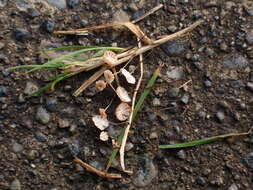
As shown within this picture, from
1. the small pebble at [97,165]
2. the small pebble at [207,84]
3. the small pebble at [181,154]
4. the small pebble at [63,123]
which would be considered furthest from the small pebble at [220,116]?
the small pebble at [63,123]

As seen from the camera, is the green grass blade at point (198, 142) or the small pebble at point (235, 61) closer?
the green grass blade at point (198, 142)

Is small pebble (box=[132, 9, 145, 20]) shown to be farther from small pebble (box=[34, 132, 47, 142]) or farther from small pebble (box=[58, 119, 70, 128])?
small pebble (box=[34, 132, 47, 142])

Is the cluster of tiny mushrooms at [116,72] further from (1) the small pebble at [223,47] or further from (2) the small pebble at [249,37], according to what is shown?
(2) the small pebble at [249,37]

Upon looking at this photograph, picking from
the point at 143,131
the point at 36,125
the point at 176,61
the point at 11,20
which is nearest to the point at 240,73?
the point at 176,61

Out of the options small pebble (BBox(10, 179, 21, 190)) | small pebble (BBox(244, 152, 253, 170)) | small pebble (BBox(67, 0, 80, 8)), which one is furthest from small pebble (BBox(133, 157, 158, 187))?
small pebble (BBox(67, 0, 80, 8))

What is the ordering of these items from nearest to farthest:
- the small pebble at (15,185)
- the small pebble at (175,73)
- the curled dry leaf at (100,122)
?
the small pebble at (15,185) → the curled dry leaf at (100,122) → the small pebble at (175,73)

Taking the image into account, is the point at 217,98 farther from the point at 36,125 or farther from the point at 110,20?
the point at 36,125
